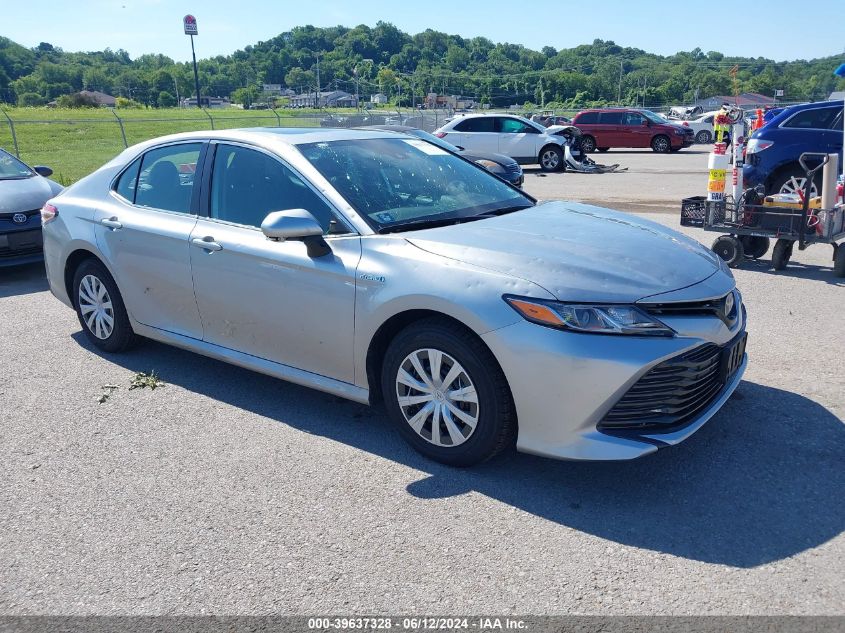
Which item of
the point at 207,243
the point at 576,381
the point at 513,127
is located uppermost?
the point at 513,127

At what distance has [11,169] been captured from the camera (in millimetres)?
9609

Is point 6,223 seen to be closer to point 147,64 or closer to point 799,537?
point 799,537

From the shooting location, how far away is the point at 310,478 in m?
3.75

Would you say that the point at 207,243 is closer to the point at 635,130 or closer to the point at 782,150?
the point at 782,150

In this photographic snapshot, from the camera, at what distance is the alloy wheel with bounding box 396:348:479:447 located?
11.7ft

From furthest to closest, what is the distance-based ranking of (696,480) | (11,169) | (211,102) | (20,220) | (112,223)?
(211,102) → (11,169) → (20,220) → (112,223) → (696,480)

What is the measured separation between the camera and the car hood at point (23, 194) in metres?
8.56

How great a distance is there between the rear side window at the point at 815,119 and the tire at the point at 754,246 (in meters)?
2.47

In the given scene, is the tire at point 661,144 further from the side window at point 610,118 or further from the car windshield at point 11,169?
the car windshield at point 11,169

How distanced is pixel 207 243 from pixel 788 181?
26.0 ft

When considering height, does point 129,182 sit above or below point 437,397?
above

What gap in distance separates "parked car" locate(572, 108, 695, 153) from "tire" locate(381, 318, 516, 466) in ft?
85.4

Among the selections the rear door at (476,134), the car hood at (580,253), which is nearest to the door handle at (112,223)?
the car hood at (580,253)

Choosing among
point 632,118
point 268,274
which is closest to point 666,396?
point 268,274
